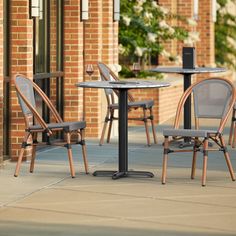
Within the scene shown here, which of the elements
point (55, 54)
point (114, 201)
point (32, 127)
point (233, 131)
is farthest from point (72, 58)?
point (114, 201)

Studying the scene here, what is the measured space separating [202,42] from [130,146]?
1228 cm

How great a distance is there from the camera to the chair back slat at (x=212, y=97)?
1306 cm

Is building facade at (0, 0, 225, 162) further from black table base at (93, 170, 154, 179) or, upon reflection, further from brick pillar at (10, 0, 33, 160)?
black table base at (93, 170, 154, 179)

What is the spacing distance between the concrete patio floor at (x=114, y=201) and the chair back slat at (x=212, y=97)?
0.60 meters

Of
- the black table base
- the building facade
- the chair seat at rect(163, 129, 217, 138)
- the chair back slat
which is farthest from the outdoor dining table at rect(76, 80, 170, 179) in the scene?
the building facade

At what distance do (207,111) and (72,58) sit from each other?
319 centimetres

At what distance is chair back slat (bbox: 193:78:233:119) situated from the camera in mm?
13062

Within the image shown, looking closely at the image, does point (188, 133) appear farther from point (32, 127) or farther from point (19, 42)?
point (19, 42)

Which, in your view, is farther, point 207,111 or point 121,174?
point 207,111

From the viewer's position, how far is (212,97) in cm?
1353

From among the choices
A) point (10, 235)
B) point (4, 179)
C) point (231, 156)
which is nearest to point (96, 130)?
point (231, 156)

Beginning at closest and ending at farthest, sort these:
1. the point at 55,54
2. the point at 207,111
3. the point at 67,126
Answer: the point at 67,126 → the point at 207,111 → the point at 55,54

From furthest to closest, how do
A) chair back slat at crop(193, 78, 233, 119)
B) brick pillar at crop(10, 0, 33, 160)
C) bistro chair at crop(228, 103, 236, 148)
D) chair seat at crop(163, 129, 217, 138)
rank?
bistro chair at crop(228, 103, 236, 148), brick pillar at crop(10, 0, 33, 160), chair back slat at crop(193, 78, 233, 119), chair seat at crop(163, 129, 217, 138)

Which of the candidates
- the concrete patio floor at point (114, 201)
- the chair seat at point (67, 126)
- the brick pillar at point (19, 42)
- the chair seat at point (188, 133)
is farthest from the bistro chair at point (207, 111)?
the brick pillar at point (19, 42)
